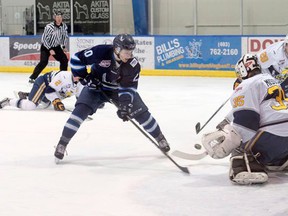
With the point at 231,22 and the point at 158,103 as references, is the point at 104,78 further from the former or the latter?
the point at 231,22

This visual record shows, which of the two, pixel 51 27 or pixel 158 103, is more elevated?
pixel 51 27

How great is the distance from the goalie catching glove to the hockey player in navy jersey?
822 millimetres

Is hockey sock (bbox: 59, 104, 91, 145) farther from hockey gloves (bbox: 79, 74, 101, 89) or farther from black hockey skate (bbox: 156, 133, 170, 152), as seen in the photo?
black hockey skate (bbox: 156, 133, 170, 152)

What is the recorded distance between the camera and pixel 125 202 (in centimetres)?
351

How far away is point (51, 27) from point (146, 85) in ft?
5.60

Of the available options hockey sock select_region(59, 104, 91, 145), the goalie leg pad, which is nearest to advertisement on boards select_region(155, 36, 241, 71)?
hockey sock select_region(59, 104, 91, 145)

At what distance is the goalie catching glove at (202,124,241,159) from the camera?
12.6 feet

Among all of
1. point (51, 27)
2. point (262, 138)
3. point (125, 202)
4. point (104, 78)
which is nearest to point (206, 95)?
point (51, 27)

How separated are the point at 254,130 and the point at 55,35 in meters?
6.67

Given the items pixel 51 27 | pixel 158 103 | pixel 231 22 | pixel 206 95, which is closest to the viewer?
pixel 158 103

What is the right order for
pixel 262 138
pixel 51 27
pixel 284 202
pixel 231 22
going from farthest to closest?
pixel 231 22 < pixel 51 27 < pixel 262 138 < pixel 284 202

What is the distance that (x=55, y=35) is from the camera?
10078mm

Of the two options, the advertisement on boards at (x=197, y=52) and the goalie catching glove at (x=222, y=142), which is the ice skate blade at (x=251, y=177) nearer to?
the goalie catching glove at (x=222, y=142)

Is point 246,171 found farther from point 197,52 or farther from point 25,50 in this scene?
point 25,50
